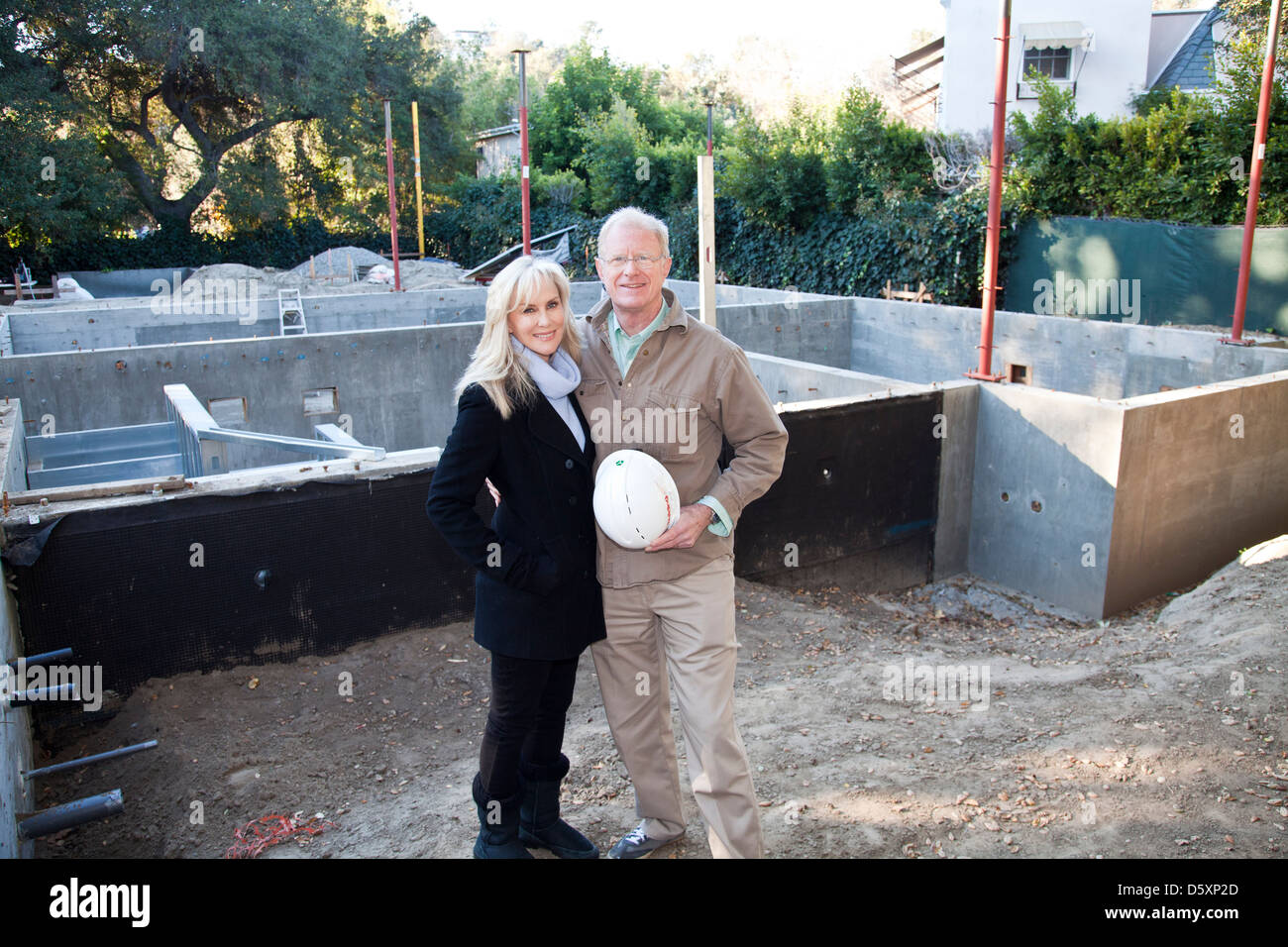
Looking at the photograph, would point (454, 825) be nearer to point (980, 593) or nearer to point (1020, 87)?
point (980, 593)

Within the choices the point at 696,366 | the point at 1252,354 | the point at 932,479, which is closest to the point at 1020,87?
the point at 1252,354

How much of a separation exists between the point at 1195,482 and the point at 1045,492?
1.10 meters

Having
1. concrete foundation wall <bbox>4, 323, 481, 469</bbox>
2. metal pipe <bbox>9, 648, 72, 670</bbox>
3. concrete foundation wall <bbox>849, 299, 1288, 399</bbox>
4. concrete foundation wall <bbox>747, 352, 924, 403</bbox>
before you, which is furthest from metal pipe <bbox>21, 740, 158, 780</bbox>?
concrete foundation wall <bbox>849, 299, 1288, 399</bbox>

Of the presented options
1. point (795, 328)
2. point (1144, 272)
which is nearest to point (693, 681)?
point (795, 328)

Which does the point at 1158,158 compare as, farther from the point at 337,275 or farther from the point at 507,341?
the point at 337,275

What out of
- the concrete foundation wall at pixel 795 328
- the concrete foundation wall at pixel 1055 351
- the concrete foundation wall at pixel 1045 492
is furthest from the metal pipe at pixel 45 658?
the concrete foundation wall at pixel 1055 351

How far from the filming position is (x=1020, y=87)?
27188 millimetres

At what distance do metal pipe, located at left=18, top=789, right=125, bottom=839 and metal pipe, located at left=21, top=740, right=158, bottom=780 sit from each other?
0.51m

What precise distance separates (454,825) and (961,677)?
9.40ft

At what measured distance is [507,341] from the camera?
262 cm

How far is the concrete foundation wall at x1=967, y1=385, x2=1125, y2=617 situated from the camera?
6941 millimetres

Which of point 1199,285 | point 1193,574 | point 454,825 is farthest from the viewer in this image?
point 1199,285
